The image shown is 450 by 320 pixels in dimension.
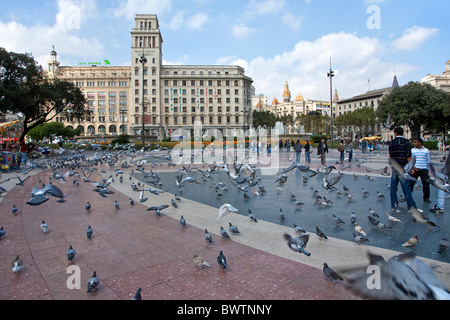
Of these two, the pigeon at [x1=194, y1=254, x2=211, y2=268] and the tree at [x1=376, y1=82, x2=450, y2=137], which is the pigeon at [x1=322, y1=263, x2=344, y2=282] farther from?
the tree at [x1=376, y1=82, x2=450, y2=137]

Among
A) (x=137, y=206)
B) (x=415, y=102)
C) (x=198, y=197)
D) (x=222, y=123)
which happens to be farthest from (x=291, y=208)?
(x=222, y=123)

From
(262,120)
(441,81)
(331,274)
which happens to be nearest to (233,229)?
(331,274)

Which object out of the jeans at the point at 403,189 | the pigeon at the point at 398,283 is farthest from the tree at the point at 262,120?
the pigeon at the point at 398,283

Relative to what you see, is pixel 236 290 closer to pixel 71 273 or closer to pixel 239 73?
pixel 71 273

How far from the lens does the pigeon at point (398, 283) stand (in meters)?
1.81

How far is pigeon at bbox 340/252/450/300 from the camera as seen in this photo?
5.95 feet

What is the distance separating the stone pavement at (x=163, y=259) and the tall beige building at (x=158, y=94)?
73044 millimetres

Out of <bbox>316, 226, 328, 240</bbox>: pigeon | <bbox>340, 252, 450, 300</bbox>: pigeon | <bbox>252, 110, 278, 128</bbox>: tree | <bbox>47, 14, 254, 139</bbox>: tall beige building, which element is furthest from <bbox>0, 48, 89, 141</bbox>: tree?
<bbox>252, 110, 278, 128</bbox>: tree

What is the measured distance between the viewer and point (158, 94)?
7769 cm

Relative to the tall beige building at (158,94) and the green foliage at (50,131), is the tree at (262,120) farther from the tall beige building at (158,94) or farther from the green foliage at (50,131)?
the green foliage at (50,131)

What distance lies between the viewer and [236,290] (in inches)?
128

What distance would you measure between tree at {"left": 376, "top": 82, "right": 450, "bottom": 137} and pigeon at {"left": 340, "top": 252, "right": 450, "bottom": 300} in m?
50.5
